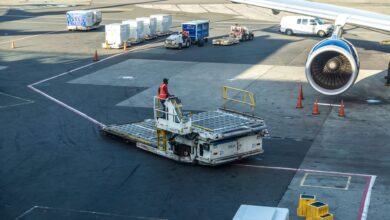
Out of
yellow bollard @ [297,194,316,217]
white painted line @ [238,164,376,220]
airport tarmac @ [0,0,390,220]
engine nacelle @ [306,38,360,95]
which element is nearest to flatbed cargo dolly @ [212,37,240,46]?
airport tarmac @ [0,0,390,220]

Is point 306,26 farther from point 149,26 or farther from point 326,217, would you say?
point 326,217

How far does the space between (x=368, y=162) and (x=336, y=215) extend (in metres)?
5.91

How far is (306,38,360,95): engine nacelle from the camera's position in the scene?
109 ft

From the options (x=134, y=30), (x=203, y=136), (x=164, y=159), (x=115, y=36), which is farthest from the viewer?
(x=134, y=30)

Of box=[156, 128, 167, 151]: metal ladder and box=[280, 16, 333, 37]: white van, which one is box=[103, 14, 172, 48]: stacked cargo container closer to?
box=[280, 16, 333, 37]: white van

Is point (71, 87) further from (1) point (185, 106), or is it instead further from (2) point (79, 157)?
(2) point (79, 157)

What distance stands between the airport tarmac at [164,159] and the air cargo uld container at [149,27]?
561cm

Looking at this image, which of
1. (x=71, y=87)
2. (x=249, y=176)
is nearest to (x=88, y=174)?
(x=249, y=176)

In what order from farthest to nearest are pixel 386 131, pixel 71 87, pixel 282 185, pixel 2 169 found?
pixel 71 87 < pixel 386 131 < pixel 2 169 < pixel 282 185

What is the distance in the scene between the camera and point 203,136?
2464cm

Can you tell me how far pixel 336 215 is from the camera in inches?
805

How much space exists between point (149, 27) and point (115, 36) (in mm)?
6478

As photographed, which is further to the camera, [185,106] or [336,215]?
[185,106]

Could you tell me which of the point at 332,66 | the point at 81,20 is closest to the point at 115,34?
the point at 81,20
